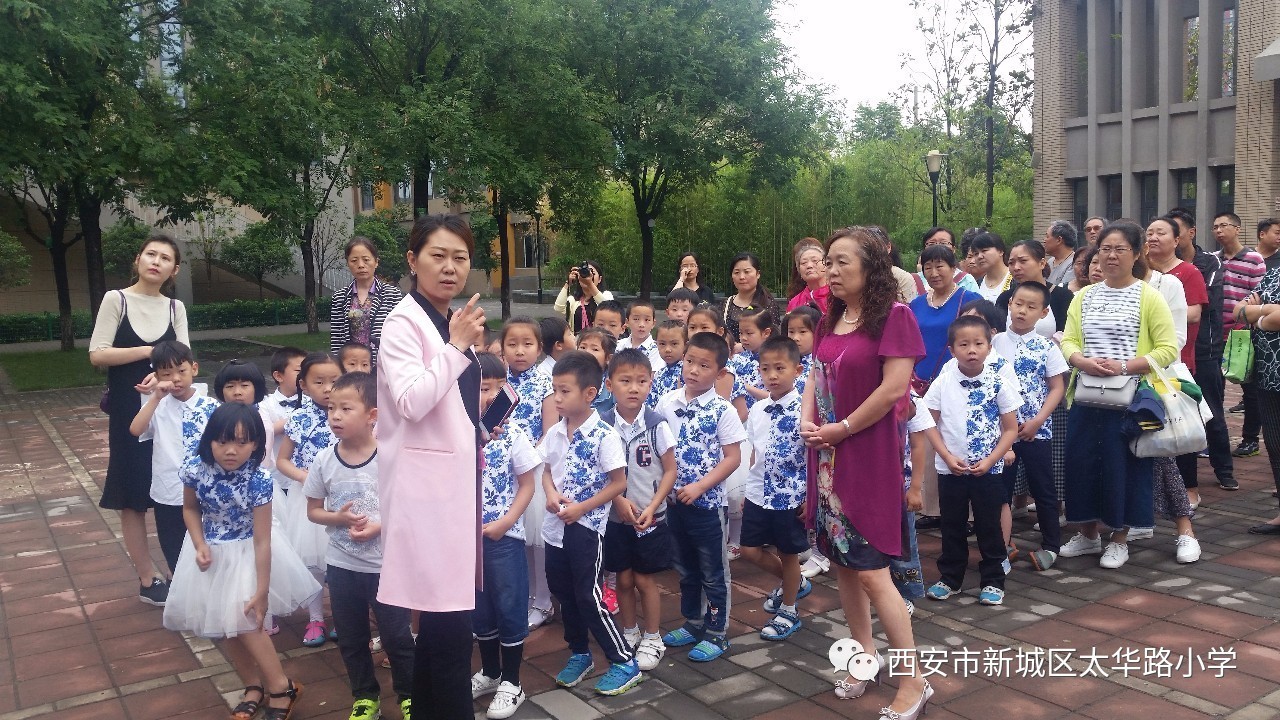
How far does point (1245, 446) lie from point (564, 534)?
6.42 m

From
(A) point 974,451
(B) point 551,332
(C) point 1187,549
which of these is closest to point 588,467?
(B) point 551,332

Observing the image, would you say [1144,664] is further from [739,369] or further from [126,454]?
[126,454]

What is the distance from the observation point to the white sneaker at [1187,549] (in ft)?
16.5

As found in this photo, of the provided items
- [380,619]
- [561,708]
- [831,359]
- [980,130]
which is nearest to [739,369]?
[831,359]

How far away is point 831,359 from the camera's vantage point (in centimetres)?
353

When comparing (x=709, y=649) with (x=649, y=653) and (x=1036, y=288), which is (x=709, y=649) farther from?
(x=1036, y=288)

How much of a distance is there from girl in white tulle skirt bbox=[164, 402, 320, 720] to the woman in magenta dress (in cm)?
209

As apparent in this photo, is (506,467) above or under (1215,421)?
above

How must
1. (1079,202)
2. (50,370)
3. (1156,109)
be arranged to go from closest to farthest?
(50,370) < (1156,109) < (1079,202)

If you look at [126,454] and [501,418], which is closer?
[501,418]

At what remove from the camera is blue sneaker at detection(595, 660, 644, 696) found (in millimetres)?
3697

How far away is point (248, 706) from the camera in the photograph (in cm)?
364

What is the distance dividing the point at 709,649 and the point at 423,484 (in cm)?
181

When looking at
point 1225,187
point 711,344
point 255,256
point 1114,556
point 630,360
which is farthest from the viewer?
point 255,256
